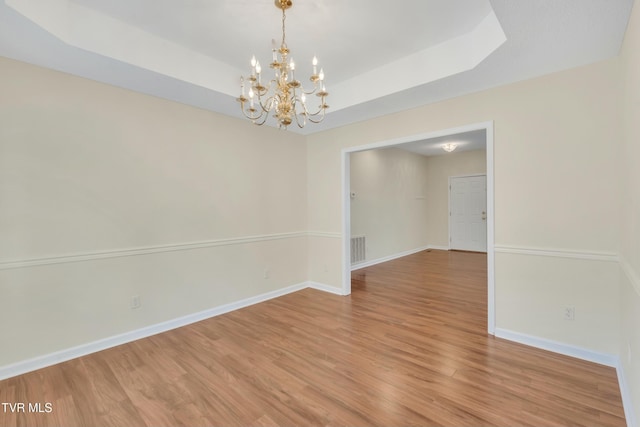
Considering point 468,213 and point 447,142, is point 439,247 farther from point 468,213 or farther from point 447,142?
point 447,142

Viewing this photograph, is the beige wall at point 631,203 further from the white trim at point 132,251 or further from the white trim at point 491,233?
the white trim at point 132,251

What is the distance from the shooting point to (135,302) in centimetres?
289

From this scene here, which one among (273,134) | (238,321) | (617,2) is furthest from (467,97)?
(238,321)

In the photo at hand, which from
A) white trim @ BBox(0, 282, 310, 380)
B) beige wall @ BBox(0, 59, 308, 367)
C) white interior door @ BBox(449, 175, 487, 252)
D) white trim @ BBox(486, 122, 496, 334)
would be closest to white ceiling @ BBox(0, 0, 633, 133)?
beige wall @ BBox(0, 59, 308, 367)

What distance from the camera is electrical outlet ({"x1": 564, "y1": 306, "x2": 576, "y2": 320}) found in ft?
8.02

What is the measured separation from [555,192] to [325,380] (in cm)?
259

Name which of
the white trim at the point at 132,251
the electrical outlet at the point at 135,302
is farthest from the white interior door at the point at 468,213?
the electrical outlet at the point at 135,302

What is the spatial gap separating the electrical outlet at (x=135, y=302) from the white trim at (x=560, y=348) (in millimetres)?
3714

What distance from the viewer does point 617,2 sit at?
166cm

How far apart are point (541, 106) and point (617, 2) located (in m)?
1.00

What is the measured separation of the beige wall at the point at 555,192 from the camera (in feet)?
7.57

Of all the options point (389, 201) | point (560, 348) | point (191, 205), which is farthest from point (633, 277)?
point (389, 201)

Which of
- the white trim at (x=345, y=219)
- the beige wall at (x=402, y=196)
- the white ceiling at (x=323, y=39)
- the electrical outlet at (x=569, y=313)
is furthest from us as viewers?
the beige wall at (x=402, y=196)

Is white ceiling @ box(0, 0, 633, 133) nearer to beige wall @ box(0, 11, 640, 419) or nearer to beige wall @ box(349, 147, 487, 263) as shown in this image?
beige wall @ box(0, 11, 640, 419)
